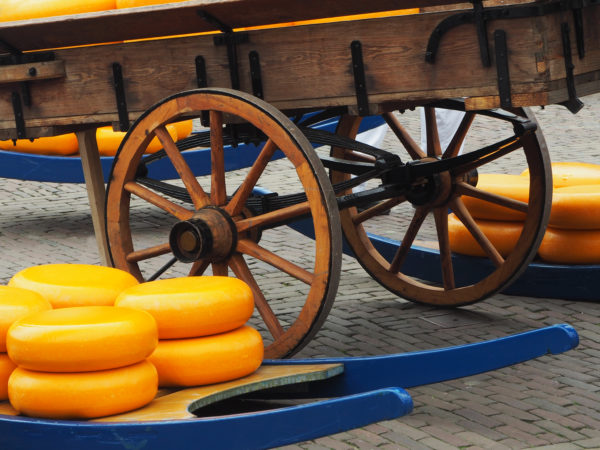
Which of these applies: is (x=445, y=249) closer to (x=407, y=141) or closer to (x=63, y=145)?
(x=407, y=141)

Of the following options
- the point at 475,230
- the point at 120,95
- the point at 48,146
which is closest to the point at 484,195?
the point at 475,230

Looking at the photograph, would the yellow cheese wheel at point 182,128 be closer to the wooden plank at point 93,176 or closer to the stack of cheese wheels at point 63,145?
the stack of cheese wheels at point 63,145

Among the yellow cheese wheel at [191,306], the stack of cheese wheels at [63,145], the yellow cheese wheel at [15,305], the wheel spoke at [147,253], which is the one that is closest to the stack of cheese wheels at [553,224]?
the wheel spoke at [147,253]

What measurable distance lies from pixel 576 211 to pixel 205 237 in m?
2.11

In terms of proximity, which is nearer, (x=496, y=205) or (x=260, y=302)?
(x=260, y=302)

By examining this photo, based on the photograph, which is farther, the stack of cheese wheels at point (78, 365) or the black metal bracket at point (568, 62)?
the black metal bracket at point (568, 62)

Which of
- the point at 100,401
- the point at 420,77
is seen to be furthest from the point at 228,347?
the point at 420,77

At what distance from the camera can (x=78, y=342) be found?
10.6 ft

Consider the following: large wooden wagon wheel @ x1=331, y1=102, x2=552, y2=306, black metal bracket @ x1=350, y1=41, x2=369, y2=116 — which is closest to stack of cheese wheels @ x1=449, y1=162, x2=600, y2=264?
large wooden wagon wheel @ x1=331, y1=102, x2=552, y2=306

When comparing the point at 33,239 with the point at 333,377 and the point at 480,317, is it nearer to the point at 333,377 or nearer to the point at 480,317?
the point at 480,317

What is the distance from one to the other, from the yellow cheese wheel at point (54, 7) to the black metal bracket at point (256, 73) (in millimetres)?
810

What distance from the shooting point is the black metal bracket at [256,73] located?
13.9ft

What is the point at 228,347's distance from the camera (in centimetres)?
360

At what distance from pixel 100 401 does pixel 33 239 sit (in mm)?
4417
